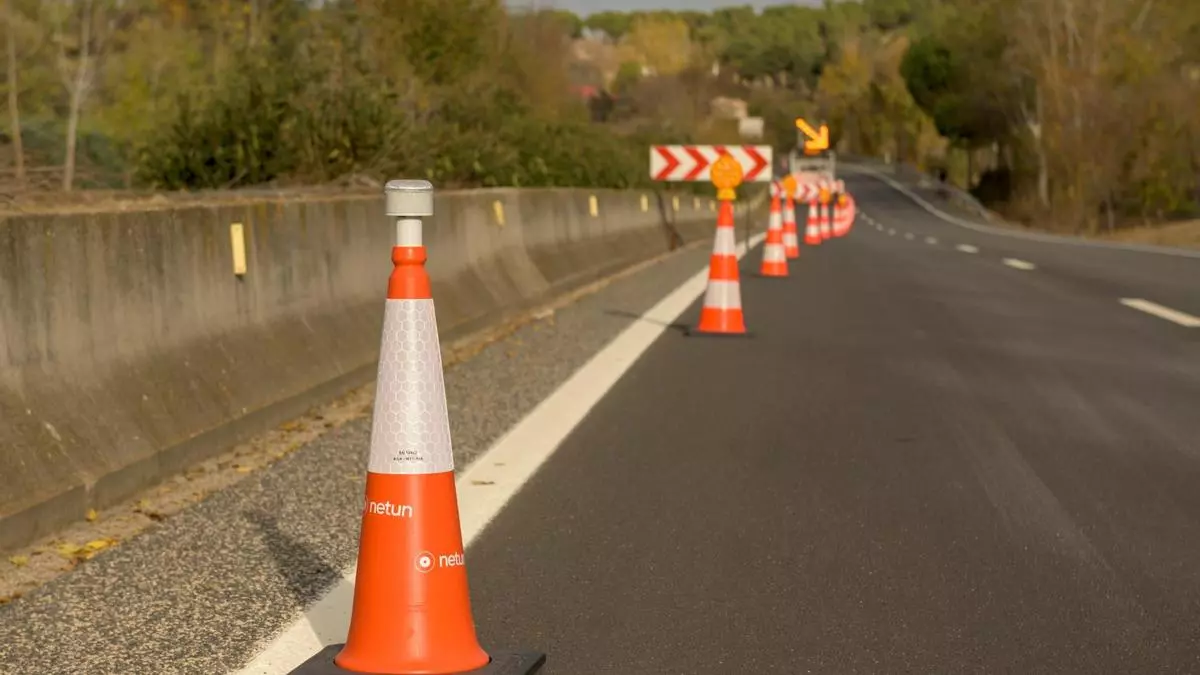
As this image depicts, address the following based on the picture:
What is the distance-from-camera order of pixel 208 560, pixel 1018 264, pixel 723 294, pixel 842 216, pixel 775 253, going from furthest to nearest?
pixel 842 216
pixel 1018 264
pixel 775 253
pixel 723 294
pixel 208 560

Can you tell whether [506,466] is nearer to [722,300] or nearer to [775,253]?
[722,300]

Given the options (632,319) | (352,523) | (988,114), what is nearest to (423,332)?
(352,523)

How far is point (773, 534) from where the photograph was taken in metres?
6.35

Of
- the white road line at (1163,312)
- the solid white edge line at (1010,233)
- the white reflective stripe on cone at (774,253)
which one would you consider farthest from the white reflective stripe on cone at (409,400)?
the solid white edge line at (1010,233)

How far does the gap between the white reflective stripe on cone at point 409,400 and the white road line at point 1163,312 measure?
11.3 m

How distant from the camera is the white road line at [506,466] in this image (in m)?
4.79

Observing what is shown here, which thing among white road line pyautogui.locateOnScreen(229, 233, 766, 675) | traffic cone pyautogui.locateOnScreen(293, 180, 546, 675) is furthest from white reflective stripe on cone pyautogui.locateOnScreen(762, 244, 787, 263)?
traffic cone pyautogui.locateOnScreen(293, 180, 546, 675)

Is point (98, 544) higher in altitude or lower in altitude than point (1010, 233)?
higher

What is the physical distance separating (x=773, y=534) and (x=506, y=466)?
1.67m

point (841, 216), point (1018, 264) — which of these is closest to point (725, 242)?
point (1018, 264)

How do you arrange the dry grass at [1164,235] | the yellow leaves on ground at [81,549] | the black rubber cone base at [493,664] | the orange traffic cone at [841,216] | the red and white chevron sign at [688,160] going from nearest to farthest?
the black rubber cone base at [493,664], the yellow leaves on ground at [81,549], the red and white chevron sign at [688,160], the orange traffic cone at [841,216], the dry grass at [1164,235]

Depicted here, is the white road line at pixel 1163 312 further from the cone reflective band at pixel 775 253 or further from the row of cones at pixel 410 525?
the row of cones at pixel 410 525

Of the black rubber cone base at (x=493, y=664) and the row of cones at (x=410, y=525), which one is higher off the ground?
the row of cones at (x=410, y=525)

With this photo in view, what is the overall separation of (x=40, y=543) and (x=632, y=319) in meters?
9.45
